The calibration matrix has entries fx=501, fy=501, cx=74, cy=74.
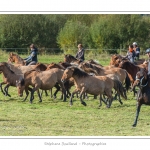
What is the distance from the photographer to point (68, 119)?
13.4 meters

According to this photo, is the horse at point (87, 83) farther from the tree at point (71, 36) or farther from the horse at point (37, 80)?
the tree at point (71, 36)

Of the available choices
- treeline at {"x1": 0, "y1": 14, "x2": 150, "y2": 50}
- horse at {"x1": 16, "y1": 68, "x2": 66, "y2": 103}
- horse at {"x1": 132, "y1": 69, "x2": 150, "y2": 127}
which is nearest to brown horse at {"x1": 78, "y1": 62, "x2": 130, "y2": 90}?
horse at {"x1": 16, "y1": 68, "x2": 66, "y2": 103}

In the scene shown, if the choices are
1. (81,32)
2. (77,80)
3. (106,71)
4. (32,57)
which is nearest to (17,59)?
(32,57)

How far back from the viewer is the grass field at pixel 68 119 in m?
11.6

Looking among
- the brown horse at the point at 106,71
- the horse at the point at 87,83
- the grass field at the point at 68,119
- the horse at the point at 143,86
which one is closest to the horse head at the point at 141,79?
the horse at the point at 143,86

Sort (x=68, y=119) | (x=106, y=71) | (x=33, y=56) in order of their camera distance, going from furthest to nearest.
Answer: (x=33, y=56) < (x=106, y=71) < (x=68, y=119)

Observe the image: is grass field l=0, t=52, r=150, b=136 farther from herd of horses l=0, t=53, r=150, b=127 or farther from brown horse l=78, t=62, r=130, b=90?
brown horse l=78, t=62, r=130, b=90

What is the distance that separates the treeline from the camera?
143ft

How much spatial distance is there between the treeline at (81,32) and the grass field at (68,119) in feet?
85.3

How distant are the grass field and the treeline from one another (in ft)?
85.3

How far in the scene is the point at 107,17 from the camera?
150 ft

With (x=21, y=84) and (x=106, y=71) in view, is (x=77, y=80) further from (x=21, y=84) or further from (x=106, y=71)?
(x=106, y=71)

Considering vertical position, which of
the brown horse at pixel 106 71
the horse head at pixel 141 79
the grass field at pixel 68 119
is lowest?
the grass field at pixel 68 119

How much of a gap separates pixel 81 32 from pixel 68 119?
3348 centimetres
